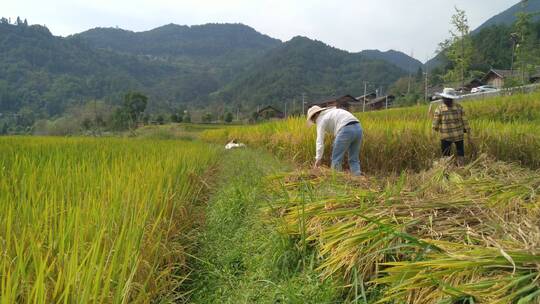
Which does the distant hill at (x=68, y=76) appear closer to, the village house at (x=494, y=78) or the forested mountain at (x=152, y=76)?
the forested mountain at (x=152, y=76)

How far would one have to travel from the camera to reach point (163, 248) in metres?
2.14

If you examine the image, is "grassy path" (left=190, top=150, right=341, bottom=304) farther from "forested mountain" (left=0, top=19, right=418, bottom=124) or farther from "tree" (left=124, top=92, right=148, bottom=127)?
"forested mountain" (left=0, top=19, right=418, bottom=124)

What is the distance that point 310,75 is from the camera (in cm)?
8156

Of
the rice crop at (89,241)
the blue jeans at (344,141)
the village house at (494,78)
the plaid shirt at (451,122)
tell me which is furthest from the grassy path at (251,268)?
the village house at (494,78)

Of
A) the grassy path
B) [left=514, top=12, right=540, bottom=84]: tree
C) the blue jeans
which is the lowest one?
the grassy path

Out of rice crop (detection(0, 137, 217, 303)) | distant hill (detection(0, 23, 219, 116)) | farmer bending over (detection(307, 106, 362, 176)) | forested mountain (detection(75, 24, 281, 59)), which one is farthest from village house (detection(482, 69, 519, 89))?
forested mountain (detection(75, 24, 281, 59))

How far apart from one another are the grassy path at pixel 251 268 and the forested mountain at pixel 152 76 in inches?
2500

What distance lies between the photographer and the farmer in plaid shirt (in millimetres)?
5090

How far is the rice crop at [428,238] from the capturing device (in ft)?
3.67

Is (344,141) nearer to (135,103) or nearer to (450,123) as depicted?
(450,123)

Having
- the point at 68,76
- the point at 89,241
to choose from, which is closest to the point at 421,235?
the point at 89,241

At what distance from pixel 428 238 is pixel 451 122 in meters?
4.16

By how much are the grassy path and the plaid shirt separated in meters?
3.42

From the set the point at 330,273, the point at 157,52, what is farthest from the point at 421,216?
the point at 157,52
